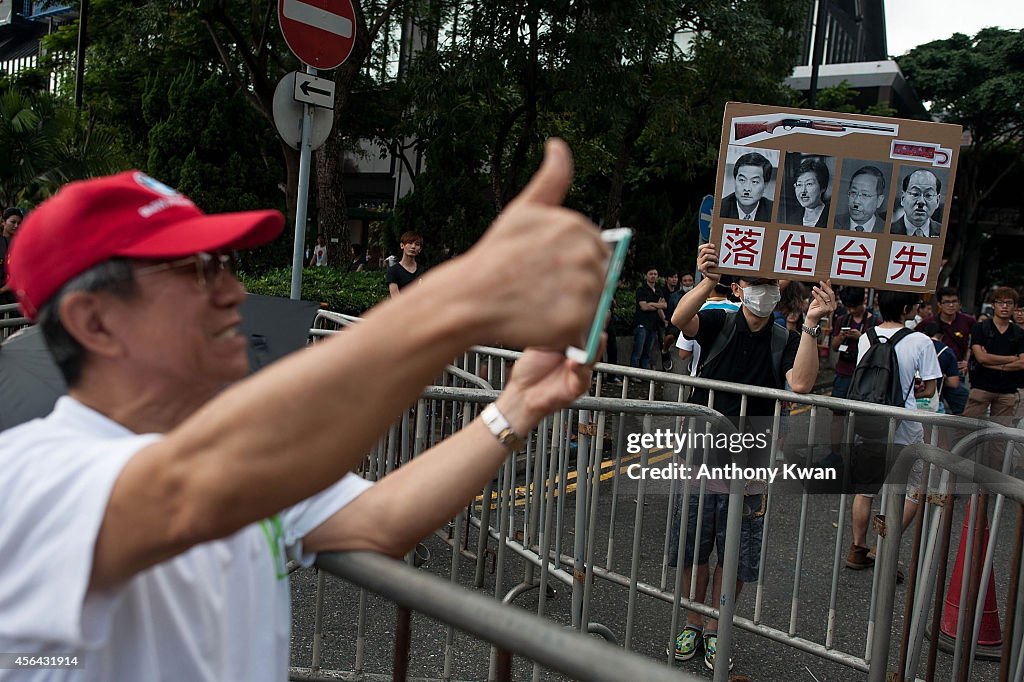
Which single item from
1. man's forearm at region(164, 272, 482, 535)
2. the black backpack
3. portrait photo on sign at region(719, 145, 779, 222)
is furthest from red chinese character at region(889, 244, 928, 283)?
man's forearm at region(164, 272, 482, 535)

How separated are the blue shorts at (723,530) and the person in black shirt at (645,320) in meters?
8.72

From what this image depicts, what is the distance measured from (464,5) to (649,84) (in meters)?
3.64

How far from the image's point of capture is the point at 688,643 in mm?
4160

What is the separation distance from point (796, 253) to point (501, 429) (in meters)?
3.35

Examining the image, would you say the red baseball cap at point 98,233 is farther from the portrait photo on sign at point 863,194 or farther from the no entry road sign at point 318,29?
the no entry road sign at point 318,29

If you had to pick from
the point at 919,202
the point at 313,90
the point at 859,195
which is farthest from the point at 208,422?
the point at 313,90

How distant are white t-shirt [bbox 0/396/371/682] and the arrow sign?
4.75 metres

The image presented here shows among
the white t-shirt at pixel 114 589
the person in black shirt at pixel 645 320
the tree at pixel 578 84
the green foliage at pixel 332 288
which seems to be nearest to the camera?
the white t-shirt at pixel 114 589

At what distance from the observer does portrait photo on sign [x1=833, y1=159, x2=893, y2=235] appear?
4457mm

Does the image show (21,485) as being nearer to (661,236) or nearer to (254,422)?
(254,422)

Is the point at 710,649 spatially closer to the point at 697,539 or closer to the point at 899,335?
the point at 697,539

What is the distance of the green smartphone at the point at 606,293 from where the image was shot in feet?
3.48

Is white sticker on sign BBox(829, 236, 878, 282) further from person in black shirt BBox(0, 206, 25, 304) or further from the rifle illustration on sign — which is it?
person in black shirt BBox(0, 206, 25, 304)

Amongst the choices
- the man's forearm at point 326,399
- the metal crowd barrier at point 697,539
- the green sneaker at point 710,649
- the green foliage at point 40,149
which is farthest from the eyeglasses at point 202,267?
the green foliage at point 40,149
